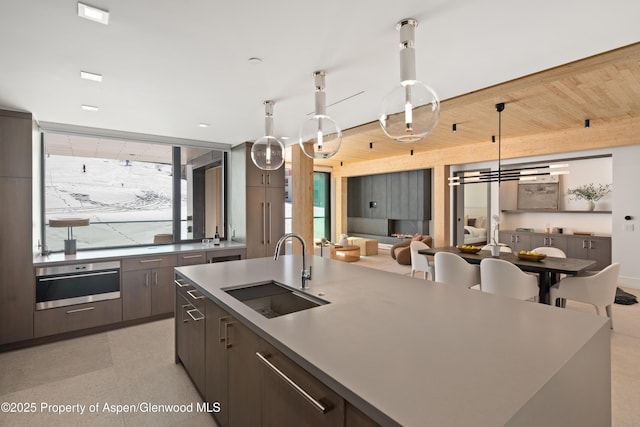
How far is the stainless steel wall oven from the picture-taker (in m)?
3.46

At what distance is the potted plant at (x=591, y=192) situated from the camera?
686 centimetres

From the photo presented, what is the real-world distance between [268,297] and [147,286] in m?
2.46

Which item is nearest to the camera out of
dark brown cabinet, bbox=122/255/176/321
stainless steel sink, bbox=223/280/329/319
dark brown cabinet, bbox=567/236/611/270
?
stainless steel sink, bbox=223/280/329/319

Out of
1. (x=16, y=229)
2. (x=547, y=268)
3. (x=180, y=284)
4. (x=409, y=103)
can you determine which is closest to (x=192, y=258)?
(x=180, y=284)

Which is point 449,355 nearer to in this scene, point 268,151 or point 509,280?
point 268,151

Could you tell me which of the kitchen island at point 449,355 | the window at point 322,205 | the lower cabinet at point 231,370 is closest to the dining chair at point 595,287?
the kitchen island at point 449,355

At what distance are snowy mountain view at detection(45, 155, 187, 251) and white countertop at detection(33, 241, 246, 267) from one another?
0.25 meters

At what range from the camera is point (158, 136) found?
4703mm

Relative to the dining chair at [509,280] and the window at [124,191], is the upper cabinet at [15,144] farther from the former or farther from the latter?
the dining chair at [509,280]

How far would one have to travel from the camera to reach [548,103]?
437 cm

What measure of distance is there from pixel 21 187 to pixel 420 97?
4.02 metres

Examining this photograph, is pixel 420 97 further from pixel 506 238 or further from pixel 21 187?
pixel 506 238

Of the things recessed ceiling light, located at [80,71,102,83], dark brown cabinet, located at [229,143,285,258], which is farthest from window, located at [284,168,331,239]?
recessed ceiling light, located at [80,71,102,83]

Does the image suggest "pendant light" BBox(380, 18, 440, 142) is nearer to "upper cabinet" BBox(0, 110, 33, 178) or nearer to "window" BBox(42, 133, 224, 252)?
"upper cabinet" BBox(0, 110, 33, 178)
